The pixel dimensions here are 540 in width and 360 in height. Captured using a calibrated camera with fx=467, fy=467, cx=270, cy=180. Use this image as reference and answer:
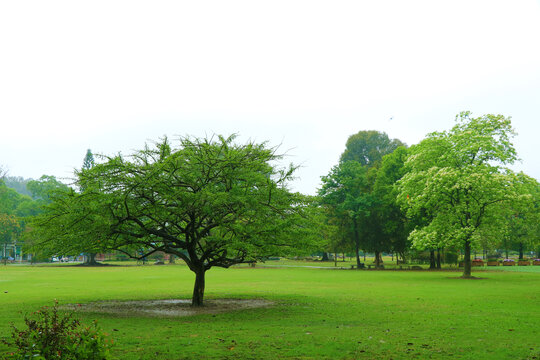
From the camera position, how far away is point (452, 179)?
3747cm

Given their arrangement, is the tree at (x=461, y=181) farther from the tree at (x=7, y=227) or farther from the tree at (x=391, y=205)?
the tree at (x=7, y=227)

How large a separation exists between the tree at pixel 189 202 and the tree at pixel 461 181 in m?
22.5

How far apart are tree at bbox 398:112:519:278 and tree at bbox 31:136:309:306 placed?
888 inches

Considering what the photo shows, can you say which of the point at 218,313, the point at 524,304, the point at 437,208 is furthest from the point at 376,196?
the point at 218,313

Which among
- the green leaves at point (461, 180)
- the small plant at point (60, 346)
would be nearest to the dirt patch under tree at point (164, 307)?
the small plant at point (60, 346)

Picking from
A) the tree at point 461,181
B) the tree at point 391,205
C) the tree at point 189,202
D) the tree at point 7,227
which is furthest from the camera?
the tree at point 7,227

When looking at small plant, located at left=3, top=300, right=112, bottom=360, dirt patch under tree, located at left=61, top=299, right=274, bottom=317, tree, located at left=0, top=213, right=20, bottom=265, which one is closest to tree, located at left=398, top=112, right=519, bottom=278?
dirt patch under tree, located at left=61, top=299, right=274, bottom=317

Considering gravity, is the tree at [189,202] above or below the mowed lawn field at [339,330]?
above

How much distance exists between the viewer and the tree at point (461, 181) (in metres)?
36.7

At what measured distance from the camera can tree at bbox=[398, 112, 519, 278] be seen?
36719 millimetres

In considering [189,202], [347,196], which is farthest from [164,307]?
[347,196]

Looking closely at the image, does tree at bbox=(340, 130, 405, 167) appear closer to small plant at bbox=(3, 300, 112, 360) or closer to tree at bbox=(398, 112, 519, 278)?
tree at bbox=(398, 112, 519, 278)

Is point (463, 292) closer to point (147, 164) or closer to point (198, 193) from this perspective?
point (198, 193)

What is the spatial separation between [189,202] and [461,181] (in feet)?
88.3
